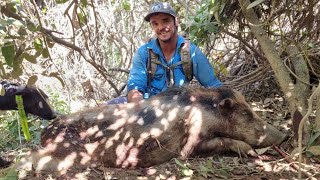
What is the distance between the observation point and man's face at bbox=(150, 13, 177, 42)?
4.36 m

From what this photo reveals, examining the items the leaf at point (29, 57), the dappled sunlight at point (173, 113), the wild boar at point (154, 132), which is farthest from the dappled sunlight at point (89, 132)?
the leaf at point (29, 57)

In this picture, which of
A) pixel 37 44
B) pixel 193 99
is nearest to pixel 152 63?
pixel 193 99

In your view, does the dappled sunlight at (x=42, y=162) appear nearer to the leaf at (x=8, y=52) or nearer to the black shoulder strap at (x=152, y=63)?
the leaf at (x=8, y=52)

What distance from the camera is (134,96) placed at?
4137 mm

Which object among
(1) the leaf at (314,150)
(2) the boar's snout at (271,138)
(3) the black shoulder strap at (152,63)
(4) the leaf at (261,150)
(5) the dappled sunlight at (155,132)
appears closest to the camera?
(1) the leaf at (314,150)

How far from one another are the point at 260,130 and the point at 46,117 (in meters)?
2.12

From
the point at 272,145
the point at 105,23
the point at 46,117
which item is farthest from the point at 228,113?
the point at 105,23

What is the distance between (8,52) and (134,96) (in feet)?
6.03

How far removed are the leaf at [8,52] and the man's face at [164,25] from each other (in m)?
2.14

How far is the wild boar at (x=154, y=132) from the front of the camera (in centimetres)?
333

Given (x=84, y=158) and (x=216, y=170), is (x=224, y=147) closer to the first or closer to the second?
(x=216, y=170)

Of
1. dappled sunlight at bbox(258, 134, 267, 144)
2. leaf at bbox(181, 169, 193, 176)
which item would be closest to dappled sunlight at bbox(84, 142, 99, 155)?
leaf at bbox(181, 169, 193, 176)

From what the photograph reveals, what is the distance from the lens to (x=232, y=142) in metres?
3.61

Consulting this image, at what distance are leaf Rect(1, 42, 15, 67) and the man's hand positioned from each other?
1759 millimetres
